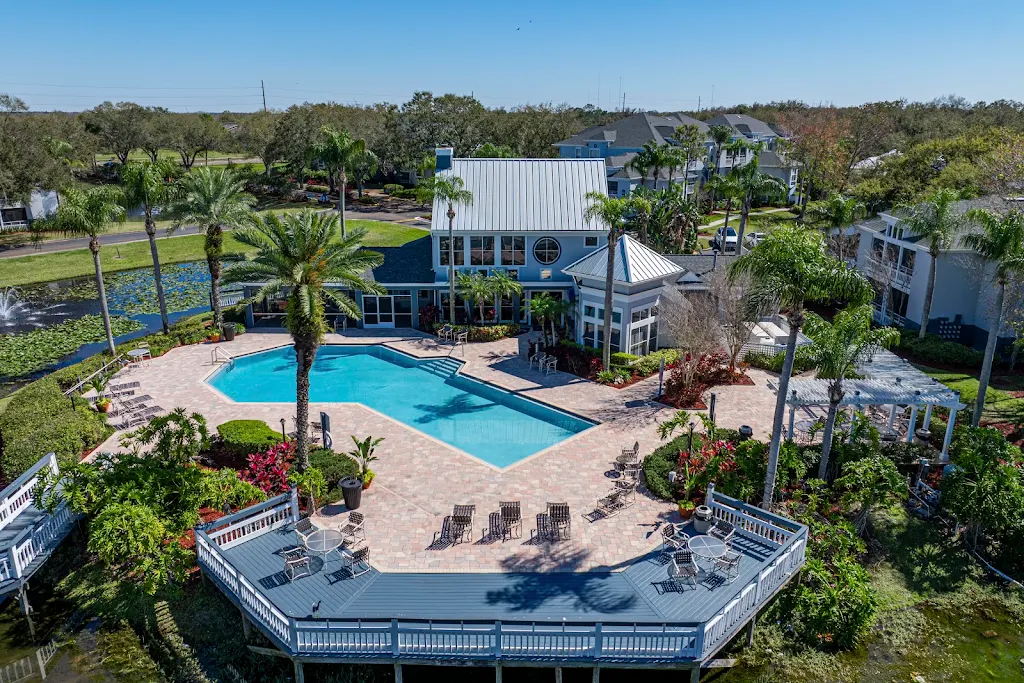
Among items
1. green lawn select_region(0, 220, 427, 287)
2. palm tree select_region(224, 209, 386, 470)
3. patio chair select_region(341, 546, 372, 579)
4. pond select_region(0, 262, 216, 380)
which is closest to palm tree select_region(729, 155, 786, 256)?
green lawn select_region(0, 220, 427, 287)

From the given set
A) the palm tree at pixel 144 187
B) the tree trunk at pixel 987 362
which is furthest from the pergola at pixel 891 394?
the palm tree at pixel 144 187

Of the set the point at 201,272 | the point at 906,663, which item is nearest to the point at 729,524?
the point at 906,663

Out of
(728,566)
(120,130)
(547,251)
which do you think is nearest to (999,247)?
(728,566)

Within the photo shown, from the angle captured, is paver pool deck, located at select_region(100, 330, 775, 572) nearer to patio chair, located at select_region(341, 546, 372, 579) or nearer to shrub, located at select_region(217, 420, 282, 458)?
patio chair, located at select_region(341, 546, 372, 579)

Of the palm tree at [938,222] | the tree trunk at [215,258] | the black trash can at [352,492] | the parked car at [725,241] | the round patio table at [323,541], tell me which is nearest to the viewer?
the round patio table at [323,541]

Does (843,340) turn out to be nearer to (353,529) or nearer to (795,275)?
(795,275)

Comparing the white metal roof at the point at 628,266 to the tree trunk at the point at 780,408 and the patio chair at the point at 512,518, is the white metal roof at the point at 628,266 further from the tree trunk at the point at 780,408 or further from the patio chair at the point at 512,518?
the patio chair at the point at 512,518

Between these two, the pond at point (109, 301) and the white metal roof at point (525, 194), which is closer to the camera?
the white metal roof at point (525, 194)
